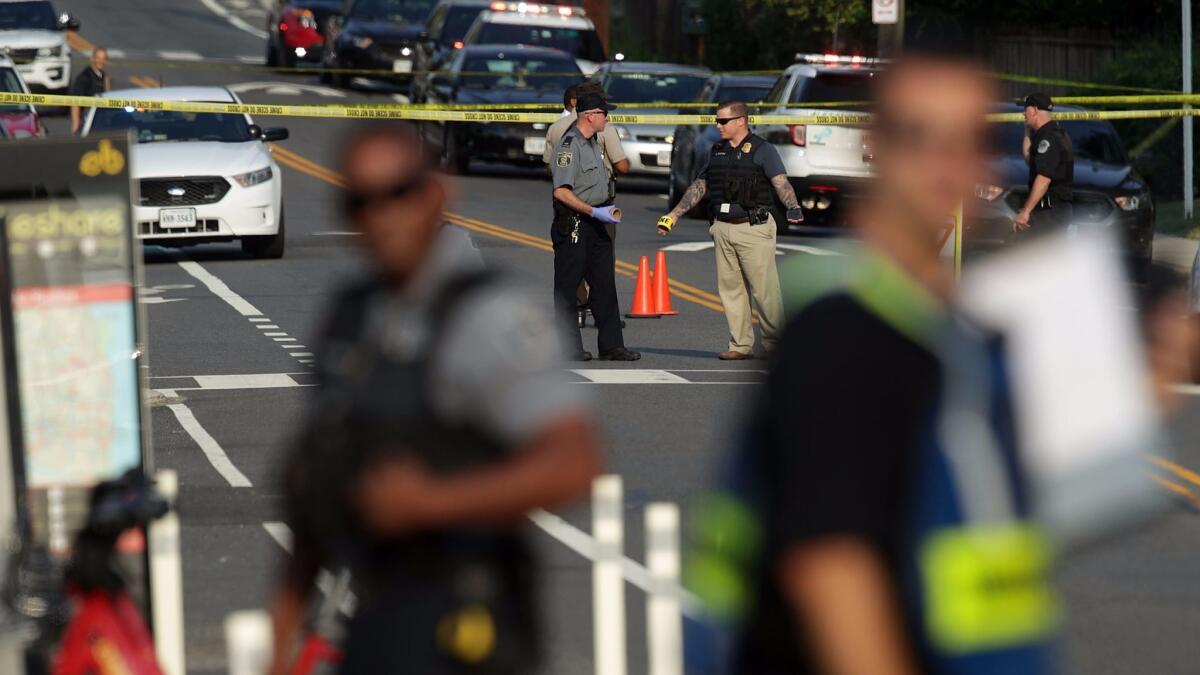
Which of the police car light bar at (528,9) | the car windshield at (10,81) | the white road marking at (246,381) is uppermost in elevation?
the police car light bar at (528,9)

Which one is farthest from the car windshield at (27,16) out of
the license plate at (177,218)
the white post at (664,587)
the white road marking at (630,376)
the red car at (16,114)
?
the white post at (664,587)

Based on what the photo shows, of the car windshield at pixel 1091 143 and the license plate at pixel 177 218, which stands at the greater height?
the car windshield at pixel 1091 143

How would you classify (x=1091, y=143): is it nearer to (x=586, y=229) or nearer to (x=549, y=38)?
(x=586, y=229)

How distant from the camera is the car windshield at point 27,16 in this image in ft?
123

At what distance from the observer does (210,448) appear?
1161 cm

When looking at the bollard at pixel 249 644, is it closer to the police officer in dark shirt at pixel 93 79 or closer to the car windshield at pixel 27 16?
the police officer in dark shirt at pixel 93 79

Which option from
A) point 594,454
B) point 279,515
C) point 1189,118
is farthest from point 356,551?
point 1189,118

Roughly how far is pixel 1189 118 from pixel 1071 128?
214 centimetres

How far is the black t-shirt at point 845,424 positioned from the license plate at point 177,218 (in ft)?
58.5

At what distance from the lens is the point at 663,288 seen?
58.6 feet

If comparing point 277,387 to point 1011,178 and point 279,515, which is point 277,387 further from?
point 1011,178

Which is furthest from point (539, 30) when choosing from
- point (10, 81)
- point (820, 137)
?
point (10, 81)

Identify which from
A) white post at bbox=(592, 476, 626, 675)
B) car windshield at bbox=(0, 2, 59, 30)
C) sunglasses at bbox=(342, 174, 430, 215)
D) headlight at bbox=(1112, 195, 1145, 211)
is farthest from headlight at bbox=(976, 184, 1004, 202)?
car windshield at bbox=(0, 2, 59, 30)

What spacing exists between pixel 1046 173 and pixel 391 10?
25072mm
